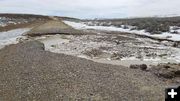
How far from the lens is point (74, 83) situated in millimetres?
14195

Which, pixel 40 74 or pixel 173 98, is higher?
pixel 173 98

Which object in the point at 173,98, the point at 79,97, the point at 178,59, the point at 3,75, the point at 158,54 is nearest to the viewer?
the point at 173,98

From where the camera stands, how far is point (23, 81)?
14.9 m

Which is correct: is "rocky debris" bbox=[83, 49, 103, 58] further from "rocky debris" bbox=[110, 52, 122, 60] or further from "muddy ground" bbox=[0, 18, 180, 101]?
"muddy ground" bbox=[0, 18, 180, 101]

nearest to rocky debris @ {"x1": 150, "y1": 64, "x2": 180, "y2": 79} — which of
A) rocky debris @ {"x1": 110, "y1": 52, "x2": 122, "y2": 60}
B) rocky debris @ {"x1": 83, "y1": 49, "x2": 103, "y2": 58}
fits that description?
rocky debris @ {"x1": 110, "y1": 52, "x2": 122, "y2": 60}

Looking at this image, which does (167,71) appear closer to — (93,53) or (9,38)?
(93,53)

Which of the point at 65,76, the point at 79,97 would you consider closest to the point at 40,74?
the point at 65,76

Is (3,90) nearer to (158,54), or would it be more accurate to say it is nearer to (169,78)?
(169,78)

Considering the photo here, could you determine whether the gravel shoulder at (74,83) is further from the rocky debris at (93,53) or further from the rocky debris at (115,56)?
the rocky debris at (93,53)

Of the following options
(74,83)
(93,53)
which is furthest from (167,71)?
(93,53)

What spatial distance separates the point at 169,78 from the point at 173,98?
522 inches

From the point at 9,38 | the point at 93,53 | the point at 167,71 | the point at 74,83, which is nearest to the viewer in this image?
the point at 74,83

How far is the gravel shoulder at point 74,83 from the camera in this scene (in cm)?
1245

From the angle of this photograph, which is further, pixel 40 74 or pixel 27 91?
pixel 40 74
